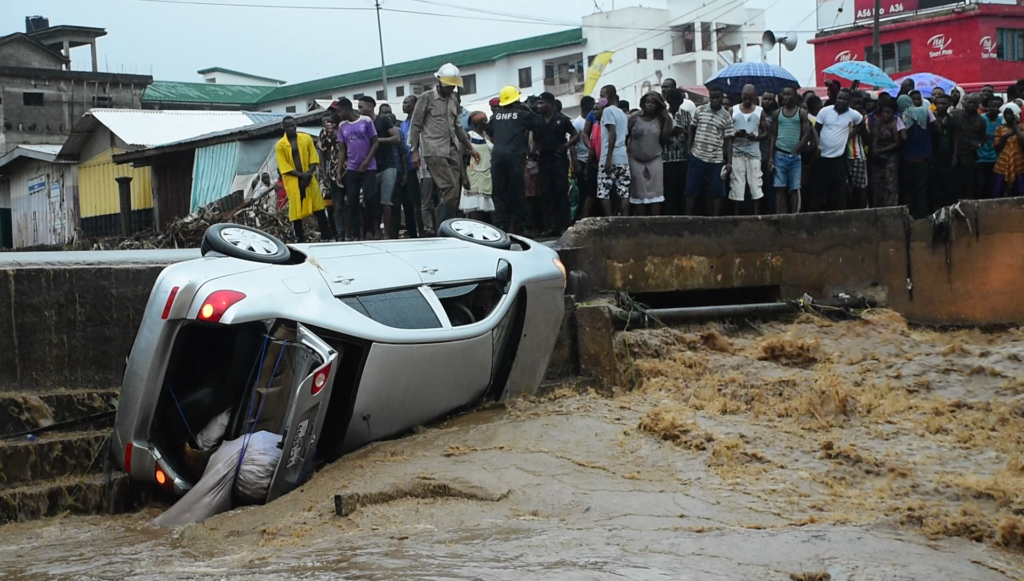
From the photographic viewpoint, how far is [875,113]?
12.9m

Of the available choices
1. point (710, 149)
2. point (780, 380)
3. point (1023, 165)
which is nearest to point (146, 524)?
point (780, 380)

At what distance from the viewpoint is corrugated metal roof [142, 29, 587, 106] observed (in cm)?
4303

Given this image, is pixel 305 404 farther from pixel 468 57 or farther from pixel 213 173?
pixel 468 57

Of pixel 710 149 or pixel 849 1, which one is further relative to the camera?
pixel 849 1

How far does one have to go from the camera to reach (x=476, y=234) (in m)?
7.45

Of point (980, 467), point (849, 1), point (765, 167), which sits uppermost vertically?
point (849, 1)

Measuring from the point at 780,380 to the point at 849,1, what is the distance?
3741cm

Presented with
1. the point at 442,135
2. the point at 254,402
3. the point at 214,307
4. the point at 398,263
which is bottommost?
the point at 254,402

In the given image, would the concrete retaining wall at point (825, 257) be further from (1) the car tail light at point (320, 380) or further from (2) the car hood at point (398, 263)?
(1) the car tail light at point (320, 380)

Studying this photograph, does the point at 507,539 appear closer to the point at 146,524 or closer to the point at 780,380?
the point at 146,524

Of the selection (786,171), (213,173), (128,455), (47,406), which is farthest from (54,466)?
(213,173)

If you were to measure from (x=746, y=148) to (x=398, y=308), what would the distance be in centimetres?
638

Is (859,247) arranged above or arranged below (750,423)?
above

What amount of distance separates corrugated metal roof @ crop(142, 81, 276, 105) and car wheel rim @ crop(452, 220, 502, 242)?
107ft
